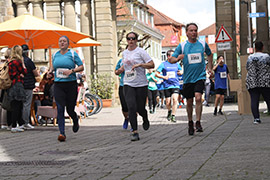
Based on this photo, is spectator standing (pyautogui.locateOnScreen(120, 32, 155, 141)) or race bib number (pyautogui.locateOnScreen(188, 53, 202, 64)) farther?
race bib number (pyautogui.locateOnScreen(188, 53, 202, 64))

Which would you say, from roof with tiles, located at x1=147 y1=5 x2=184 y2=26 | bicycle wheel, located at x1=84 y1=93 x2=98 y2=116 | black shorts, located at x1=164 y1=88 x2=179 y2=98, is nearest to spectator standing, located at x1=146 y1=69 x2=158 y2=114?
bicycle wheel, located at x1=84 y1=93 x2=98 y2=116

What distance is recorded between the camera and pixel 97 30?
29.3 meters

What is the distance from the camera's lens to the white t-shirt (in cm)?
1079

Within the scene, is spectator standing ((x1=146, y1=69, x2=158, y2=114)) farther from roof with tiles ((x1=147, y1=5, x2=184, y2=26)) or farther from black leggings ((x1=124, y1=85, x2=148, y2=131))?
roof with tiles ((x1=147, y1=5, x2=184, y2=26))

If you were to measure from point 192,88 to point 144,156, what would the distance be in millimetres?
3361

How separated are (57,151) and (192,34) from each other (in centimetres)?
335

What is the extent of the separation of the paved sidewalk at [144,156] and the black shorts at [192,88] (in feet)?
2.46

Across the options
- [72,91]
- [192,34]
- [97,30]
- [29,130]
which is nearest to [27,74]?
[29,130]

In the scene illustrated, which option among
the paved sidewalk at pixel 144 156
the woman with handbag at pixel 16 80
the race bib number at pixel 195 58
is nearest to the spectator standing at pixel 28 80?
the woman with handbag at pixel 16 80

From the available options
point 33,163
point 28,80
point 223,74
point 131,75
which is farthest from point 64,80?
point 223,74

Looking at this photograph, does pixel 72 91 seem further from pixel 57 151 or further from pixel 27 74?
pixel 27 74

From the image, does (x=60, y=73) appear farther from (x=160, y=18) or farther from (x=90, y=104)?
(x=160, y=18)

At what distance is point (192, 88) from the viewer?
36.1ft

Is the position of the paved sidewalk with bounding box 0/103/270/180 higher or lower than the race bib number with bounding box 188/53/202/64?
lower
